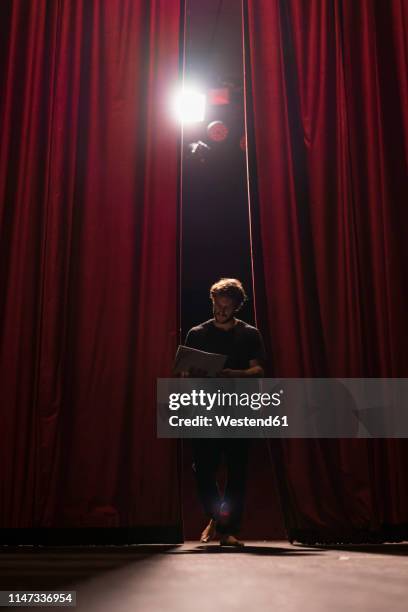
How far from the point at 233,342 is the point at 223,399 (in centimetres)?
26

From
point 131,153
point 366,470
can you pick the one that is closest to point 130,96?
point 131,153

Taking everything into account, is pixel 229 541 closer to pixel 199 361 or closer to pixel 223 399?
pixel 223 399

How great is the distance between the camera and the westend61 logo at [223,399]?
2672 millimetres

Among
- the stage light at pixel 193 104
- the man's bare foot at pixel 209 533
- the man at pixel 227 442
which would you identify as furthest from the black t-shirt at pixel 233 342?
the stage light at pixel 193 104

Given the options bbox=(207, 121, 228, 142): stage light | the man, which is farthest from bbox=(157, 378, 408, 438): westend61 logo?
bbox=(207, 121, 228, 142): stage light

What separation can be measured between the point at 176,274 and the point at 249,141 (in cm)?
77

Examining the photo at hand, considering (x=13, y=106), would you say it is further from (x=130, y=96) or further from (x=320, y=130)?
(x=320, y=130)

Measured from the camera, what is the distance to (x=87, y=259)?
9.09 ft

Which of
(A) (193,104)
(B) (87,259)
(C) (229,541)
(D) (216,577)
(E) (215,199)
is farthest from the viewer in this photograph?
(E) (215,199)

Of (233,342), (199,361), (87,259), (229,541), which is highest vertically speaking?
(87,259)

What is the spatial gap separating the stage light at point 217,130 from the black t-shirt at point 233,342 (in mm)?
3183

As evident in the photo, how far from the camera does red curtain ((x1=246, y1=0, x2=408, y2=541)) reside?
8.52ft

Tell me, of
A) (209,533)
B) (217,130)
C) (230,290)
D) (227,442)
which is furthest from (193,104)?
(209,533)

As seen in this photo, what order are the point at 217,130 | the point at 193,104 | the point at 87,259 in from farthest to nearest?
the point at 217,130 < the point at 193,104 < the point at 87,259
